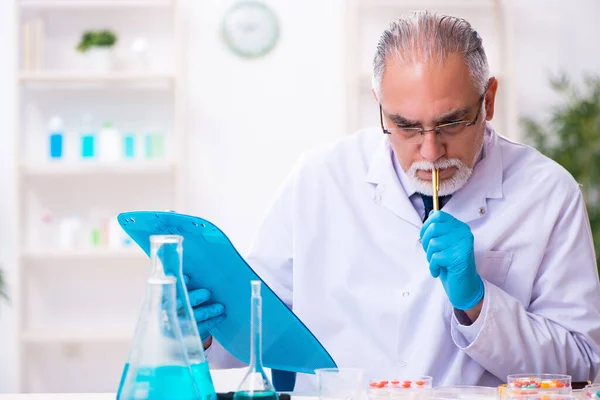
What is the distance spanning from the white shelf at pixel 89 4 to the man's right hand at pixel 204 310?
2737 millimetres

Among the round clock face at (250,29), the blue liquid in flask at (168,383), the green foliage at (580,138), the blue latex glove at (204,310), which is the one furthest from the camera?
the round clock face at (250,29)

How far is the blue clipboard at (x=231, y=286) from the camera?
1124mm

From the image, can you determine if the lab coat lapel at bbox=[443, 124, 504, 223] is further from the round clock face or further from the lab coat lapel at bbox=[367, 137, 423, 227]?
the round clock face

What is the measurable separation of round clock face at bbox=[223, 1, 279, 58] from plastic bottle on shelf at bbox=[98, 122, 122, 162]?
0.71 m

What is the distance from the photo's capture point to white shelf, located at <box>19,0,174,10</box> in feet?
12.4

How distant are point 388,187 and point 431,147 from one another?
0.25 metres

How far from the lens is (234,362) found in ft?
5.29

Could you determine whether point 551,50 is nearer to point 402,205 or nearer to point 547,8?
point 547,8

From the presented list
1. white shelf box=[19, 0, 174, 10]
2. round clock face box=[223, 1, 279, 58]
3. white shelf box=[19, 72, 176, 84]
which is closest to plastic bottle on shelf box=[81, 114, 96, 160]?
white shelf box=[19, 72, 176, 84]

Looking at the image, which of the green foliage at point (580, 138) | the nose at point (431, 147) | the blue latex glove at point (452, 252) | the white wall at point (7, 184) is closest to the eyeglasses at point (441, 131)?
the nose at point (431, 147)

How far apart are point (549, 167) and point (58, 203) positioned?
9.28ft

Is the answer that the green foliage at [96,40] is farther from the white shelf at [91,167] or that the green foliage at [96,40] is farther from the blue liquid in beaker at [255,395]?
the blue liquid in beaker at [255,395]

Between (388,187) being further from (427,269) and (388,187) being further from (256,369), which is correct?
(256,369)

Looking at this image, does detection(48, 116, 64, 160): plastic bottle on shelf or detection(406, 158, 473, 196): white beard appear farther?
detection(48, 116, 64, 160): plastic bottle on shelf
